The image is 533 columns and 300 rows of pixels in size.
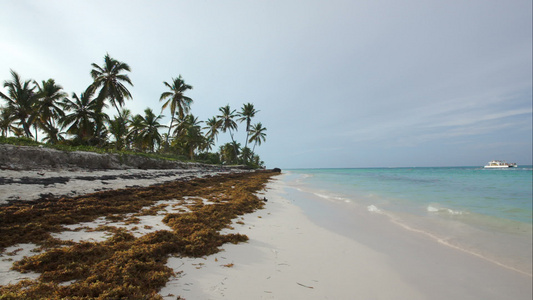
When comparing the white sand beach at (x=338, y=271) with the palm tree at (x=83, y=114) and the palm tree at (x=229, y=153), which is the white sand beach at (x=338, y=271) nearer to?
the palm tree at (x=83, y=114)

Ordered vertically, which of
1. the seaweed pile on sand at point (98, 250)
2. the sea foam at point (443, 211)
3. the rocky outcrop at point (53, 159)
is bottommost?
the sea foam at point (443, 211)

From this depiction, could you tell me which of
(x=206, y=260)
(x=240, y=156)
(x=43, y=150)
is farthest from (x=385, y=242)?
(x=240, y=156)

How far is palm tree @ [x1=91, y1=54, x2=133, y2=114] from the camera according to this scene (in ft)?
77.7

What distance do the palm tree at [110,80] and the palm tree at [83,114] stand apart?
127cm

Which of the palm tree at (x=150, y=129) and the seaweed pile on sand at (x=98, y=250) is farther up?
the palm tree at (x=150, y=129)

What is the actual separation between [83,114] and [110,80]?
585 centimetres

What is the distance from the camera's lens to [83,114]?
81.8ft

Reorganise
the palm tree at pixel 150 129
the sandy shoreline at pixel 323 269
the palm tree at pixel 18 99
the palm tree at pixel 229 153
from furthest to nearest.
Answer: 1. the palm tree at pixel 229 153
2. the palm tree at pixel 150 129
3. the palm tree at pixel 18 99
4. the sandy shoreline at pixel 323 269

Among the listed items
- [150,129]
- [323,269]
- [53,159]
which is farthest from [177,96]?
[323,269]

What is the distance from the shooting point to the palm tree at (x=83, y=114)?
24.3 metres

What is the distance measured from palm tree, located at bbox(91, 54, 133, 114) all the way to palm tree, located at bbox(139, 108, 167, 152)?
630 centimetres

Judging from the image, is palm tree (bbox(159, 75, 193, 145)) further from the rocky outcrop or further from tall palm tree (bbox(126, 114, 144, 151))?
the rocky outcrop

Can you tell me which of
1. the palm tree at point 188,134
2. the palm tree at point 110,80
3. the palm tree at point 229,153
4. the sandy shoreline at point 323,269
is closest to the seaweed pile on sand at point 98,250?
the sandy shoreline at point 323,269

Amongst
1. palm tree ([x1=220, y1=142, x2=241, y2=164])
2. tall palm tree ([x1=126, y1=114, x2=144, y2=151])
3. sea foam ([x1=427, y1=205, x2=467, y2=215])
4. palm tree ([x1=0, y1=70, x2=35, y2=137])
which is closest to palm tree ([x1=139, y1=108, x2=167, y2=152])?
tall palm tree ([x1=126, y1=114, x2=144, y2=151])
